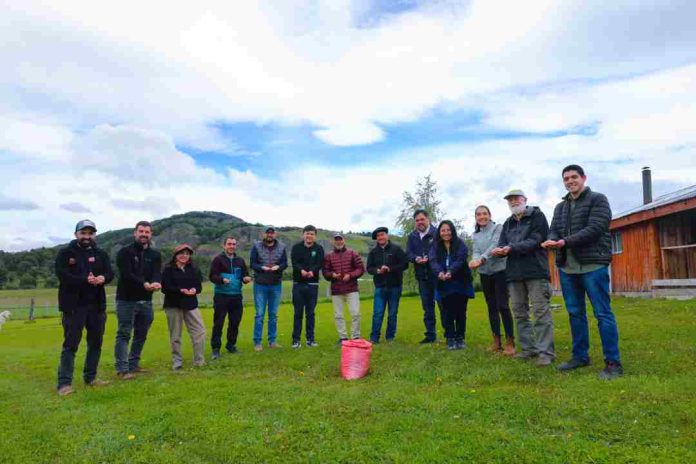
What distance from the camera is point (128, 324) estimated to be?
7629 mm

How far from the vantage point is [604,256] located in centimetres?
584

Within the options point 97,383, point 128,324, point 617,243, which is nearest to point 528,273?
point 128,324

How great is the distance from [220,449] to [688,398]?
429 centimetres

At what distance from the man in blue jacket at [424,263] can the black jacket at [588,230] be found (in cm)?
285

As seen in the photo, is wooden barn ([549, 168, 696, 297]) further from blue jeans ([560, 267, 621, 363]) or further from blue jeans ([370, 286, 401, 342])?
blue jeans ([560, 267, 621, 363])

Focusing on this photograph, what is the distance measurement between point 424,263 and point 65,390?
18.8 ft

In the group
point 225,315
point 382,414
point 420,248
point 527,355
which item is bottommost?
point 382,414

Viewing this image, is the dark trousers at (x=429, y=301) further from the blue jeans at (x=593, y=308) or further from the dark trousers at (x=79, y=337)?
the dark trousers at (x=79, y=337)

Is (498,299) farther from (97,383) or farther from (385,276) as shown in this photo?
(97,383)

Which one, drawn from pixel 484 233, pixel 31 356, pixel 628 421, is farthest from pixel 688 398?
pixel 31 356

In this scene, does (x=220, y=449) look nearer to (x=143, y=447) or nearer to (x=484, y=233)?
(x=143, y=447)

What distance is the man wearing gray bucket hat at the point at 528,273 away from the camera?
A: 6.66m

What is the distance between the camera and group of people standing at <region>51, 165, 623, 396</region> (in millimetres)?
6078

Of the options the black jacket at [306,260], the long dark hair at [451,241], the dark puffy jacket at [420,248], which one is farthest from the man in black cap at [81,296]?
the long dark hair at [451,241]
